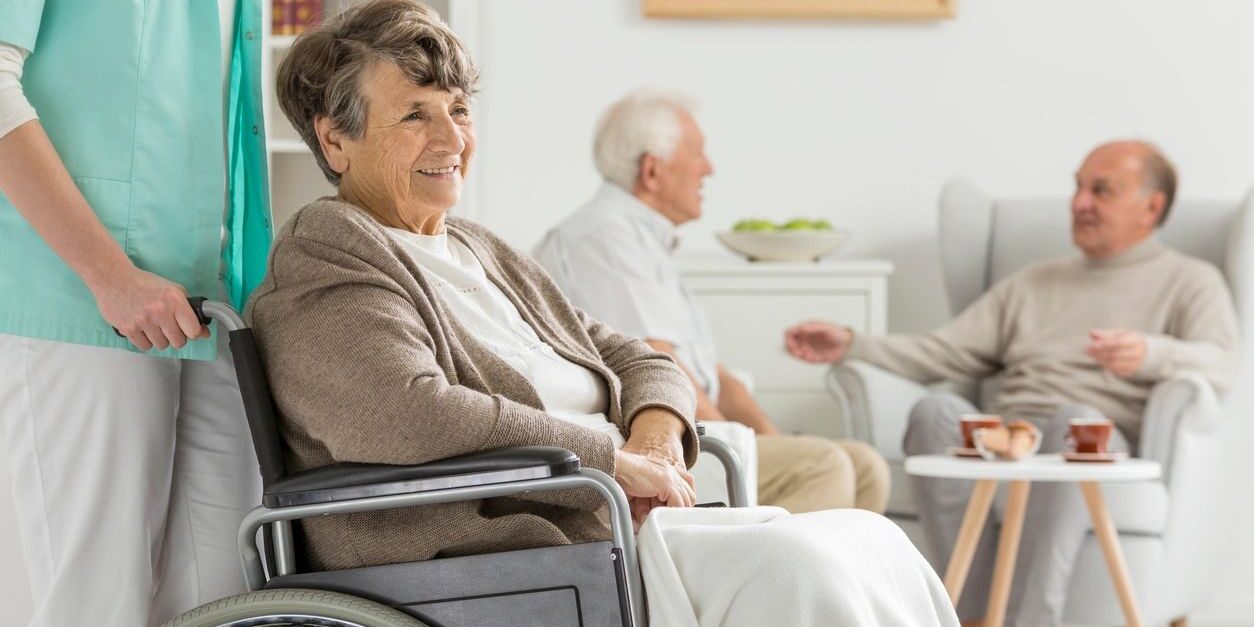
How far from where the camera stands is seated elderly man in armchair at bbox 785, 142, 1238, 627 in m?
3.25

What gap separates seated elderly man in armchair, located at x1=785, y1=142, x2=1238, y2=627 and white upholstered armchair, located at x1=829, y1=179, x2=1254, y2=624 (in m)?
0.08

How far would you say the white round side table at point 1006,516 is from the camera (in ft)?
9.55

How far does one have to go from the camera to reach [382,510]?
1.41 meters

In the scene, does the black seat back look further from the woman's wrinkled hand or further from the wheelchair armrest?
the woman's wrinkled hand

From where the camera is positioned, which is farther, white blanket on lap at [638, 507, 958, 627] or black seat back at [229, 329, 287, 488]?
black seat back at [229, 329, 287, 488]

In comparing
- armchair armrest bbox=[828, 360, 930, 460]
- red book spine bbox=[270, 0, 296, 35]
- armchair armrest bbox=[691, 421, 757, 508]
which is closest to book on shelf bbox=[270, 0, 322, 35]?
red book spine bbox=[270, 0, 296, 35]

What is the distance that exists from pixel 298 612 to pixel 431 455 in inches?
7.6

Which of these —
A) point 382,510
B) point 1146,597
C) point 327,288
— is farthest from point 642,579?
point 1146,597

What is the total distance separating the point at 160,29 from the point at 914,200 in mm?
3318

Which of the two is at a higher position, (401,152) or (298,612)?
(401,152)

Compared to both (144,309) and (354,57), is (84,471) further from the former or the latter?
(354,57)

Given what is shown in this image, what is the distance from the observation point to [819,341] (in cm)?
375

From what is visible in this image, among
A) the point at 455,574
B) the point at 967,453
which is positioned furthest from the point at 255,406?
Result: the point at 967,453

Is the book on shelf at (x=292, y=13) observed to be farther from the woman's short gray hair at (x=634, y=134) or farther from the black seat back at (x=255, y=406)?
the black seat back at (x=255, y=406)
